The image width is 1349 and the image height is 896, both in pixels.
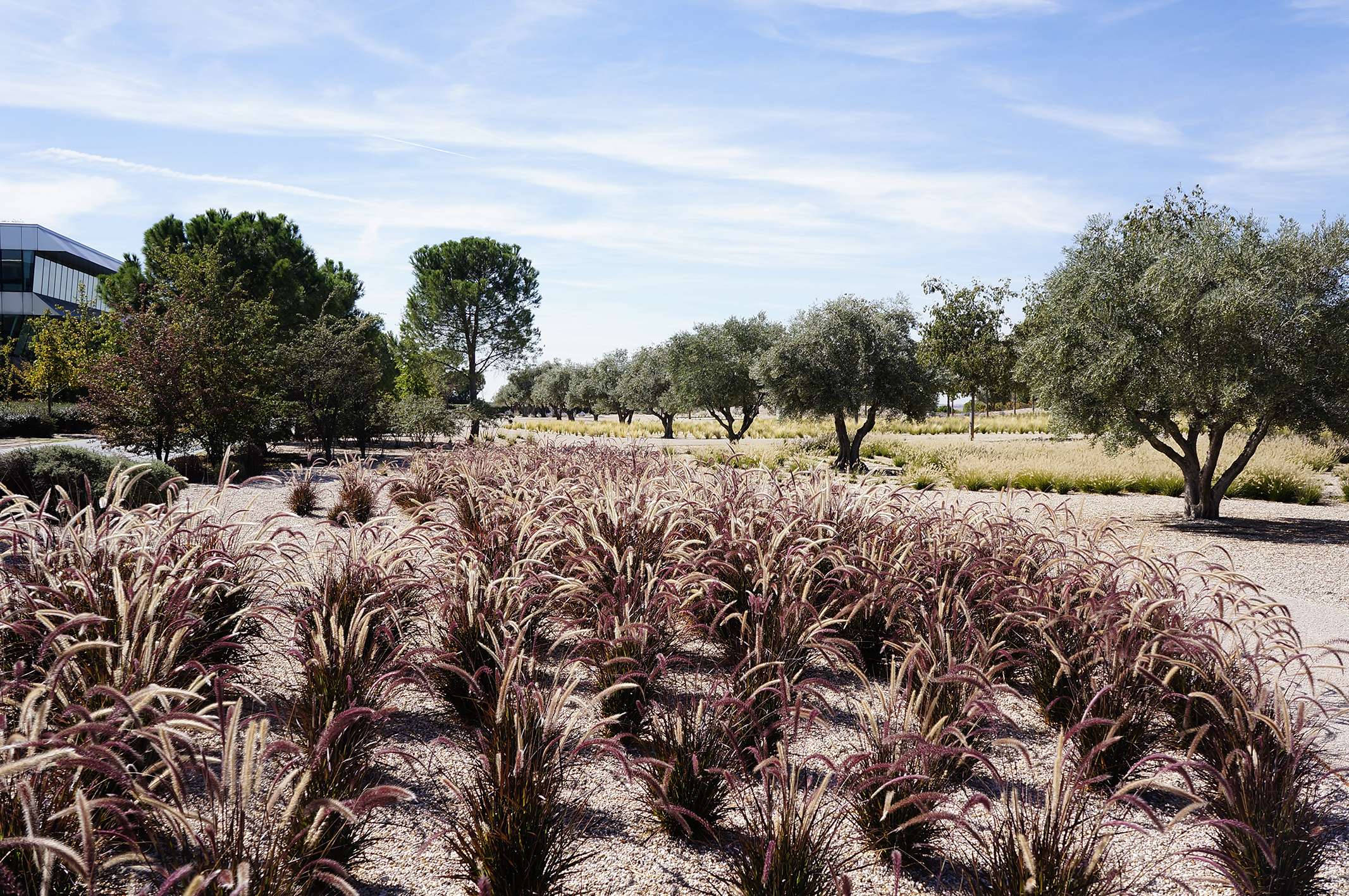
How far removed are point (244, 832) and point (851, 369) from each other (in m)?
21.8

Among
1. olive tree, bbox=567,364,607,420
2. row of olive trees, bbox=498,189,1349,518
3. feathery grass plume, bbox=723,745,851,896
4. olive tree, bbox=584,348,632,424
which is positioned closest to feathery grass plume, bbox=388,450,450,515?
feathery grass plume, bbox=723,745,851,896

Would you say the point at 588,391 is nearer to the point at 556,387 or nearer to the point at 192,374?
the point at 556,387

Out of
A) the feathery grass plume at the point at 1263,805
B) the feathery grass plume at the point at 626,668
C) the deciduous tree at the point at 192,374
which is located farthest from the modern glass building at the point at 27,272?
the feathery grass plume at the point at 1263,805

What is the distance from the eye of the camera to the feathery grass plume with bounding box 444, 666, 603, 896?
2646 mm

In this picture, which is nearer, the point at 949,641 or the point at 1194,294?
the point at 949,641

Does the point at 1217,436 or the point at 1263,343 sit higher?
the point at 1263,343

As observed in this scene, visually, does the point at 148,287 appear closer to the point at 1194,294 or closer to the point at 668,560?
the point at 668,560

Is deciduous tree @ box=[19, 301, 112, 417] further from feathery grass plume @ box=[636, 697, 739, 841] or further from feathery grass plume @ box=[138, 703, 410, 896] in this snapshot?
feathery grass plume @ box=[636, 697, 739, 841]

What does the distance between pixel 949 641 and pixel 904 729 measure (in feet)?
4.09

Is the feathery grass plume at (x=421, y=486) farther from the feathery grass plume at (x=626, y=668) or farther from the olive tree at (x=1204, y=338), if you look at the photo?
the olive tree at (x=1204, y=338)

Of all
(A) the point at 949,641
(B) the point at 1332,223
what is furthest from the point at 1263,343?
(A) the point at 949,641

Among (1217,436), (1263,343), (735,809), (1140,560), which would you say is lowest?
(735,809)

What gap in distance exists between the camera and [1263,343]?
11.7 m

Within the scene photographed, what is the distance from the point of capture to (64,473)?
10.2 m
